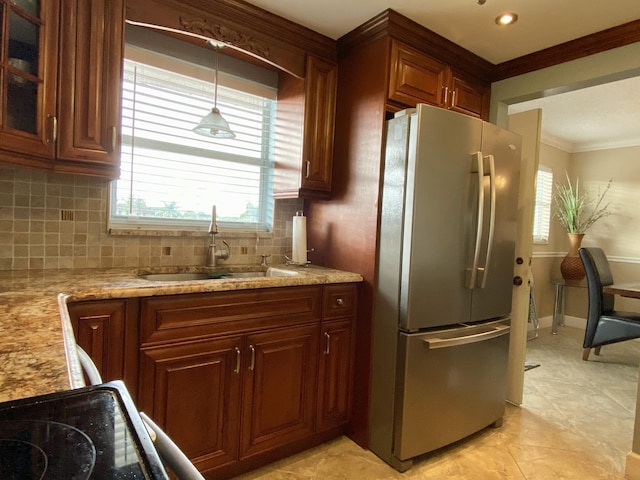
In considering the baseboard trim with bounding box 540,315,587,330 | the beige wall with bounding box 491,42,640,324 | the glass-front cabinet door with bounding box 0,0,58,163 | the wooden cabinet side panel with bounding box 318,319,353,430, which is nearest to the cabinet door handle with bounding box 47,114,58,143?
the glass-front cabinet door with bounding box 0,0,58,163

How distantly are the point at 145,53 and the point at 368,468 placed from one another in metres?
2.47

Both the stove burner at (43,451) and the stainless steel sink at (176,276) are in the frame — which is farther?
the stainless steel sink at (176,276)

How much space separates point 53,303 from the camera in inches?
45.3

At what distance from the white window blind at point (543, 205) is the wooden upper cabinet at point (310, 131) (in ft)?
11.6

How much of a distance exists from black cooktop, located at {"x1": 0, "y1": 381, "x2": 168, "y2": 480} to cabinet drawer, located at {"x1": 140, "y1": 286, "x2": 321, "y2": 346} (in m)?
0.93

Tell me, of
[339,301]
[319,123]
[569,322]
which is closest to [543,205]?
[569,322]

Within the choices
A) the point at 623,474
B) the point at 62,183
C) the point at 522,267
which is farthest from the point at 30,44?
the point at 623,474

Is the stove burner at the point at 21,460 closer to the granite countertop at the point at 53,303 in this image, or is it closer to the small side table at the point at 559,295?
the granite countertop at the point at 53,303

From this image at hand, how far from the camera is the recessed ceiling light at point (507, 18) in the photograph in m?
1.93

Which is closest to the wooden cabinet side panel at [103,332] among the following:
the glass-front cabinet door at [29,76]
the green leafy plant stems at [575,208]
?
the glass-front cabinet door at [29,76]

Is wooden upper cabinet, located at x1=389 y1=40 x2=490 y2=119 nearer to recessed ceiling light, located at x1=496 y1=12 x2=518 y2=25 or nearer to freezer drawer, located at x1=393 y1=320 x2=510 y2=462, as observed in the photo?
recessed ceiling light, located at x1=496 y1=12 x2=518 y2=25

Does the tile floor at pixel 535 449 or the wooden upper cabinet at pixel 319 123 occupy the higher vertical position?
the wooden upper cabinet at pixel 319 123

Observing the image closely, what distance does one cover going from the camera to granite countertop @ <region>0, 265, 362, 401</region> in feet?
2.11

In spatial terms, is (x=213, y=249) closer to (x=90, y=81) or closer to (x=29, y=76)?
(x=90, y=81)
